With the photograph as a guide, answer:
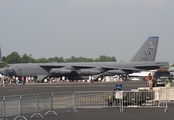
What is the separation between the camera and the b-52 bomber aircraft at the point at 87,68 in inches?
2657

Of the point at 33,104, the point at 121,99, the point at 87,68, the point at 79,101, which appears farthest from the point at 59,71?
the point at 33,104

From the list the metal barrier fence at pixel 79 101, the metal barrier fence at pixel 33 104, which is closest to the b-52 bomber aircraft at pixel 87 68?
the metal barrier fence at pixel 79 101

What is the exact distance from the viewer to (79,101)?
61.0ft

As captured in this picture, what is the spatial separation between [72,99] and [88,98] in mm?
1105

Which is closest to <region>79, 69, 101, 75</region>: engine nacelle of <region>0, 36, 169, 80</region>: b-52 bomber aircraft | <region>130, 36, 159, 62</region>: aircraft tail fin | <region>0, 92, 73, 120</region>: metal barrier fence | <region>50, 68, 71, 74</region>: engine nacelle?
<region>0, 36, 169, 80</region>: b-52 bomber aircraft

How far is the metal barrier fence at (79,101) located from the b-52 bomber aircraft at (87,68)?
1873 inches

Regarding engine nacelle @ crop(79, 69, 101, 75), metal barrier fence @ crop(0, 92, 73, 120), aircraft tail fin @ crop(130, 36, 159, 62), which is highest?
aircraft tail fin @ crop(130, 36, 159, 62)

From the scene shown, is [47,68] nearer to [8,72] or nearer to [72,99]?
[8,72]

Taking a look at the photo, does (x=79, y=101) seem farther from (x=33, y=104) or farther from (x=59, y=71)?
(x=59, y=71)

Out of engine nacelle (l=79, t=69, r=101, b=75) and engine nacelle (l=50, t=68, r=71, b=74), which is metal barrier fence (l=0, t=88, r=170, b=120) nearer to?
engine nacelle (l=79, t=69, r=101, b=75)

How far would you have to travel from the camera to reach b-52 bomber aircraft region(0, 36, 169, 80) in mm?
67500

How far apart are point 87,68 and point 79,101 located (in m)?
51.7

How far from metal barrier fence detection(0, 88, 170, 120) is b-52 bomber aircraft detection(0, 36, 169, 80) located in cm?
4759

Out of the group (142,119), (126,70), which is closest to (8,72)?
(126,70)
